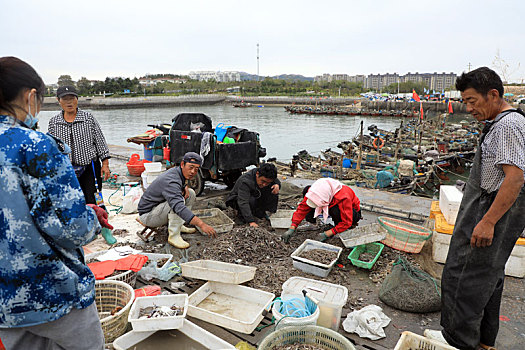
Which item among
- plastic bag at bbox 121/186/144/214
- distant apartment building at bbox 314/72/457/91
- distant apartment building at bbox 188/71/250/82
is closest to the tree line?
distant apartment building at bbox 314/72/457/91

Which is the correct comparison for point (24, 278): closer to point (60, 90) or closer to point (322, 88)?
point (60, 90)

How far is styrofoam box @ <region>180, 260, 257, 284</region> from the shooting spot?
2557 mm

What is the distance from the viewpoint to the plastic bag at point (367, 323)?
2254 mm

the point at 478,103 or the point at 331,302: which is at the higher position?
the point at 478,103

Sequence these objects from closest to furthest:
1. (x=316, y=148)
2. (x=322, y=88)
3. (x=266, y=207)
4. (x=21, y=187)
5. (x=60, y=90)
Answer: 1. (x=21, y=187)
2. (x=60, y=90)
3. (x=266, y=207)
4. (x=316, y=148)
5. (x=322, y=88)

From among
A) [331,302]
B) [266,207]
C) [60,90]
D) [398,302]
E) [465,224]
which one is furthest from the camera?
[266,207]

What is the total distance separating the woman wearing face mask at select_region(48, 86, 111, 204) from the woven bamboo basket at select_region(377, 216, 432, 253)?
310 centimetres

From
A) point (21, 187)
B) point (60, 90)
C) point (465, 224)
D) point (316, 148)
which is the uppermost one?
point (60, 90)

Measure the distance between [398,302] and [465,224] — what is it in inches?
38.2

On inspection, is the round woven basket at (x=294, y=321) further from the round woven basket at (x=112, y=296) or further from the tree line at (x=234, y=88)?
the tree line at (x=234, y=88)

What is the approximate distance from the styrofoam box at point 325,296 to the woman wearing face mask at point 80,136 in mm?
2319

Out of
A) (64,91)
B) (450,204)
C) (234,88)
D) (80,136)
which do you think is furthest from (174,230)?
(234,88)

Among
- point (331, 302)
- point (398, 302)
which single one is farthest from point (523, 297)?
point (331, 302)

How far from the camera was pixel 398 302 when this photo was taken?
2.55m
